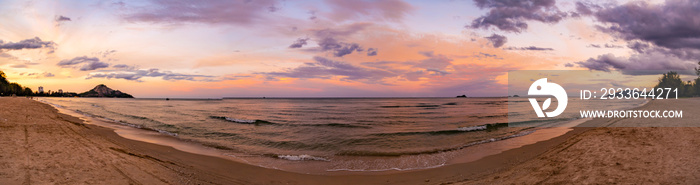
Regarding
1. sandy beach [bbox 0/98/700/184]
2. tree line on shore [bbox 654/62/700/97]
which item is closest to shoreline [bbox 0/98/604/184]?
sandy beach [bbox 0/98/700/184]

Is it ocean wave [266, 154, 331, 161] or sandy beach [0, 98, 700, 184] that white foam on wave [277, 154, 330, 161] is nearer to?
ocean wave [266, 154, 331, 161]

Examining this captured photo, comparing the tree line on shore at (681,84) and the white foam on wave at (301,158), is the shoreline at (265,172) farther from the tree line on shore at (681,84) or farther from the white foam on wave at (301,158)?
the tree line on shore at (681,84)

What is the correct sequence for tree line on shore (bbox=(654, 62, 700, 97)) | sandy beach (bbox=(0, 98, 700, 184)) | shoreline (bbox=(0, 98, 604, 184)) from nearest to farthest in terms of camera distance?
sandy beach (bbox=(0, 98, 700, 184)) → shoreline (bbox=(0, 98, 604, 184)) → tree line on shore (bbox=(654, 62, 700, 97))

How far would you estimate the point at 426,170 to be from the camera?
11.3 meters

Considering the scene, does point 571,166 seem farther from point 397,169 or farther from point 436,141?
point 436,141

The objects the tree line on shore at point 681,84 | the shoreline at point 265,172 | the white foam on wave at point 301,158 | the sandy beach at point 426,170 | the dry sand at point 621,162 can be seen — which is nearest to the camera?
the dry sand at point 621,162

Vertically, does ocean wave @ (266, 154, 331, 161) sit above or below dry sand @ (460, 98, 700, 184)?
below

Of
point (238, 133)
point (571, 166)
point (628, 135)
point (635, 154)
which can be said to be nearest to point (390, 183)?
point (571, 166)

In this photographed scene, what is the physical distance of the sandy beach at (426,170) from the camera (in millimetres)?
7547

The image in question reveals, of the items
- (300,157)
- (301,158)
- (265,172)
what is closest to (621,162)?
(265,172)

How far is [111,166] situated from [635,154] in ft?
52.0

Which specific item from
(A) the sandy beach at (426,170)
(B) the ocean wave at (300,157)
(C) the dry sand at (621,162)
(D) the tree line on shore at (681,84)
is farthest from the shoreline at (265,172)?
(D) the tree line on shore at (681,84)

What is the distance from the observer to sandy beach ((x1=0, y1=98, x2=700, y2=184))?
7547 mm

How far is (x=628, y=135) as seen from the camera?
11688 mm
